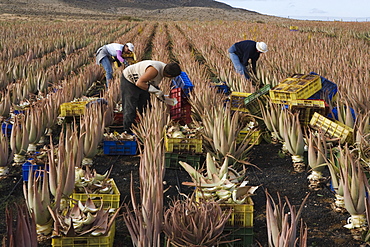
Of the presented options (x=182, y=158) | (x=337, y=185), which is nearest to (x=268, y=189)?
(x=337, y=185)

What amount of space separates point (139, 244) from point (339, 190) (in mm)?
1786

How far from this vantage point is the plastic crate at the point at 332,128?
4418 mm

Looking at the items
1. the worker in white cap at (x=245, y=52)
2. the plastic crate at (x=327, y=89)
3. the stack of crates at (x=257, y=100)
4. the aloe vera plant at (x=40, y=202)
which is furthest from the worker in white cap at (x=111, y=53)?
the aloe vera plant at (x=40, y=202)

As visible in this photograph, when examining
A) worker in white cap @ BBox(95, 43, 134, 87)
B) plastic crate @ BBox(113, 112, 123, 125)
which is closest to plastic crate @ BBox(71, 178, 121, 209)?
plastic crate @ BBox(113, 112, 123, 125)

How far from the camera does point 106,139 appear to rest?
5.04m

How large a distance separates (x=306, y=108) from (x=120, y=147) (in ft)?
6.93

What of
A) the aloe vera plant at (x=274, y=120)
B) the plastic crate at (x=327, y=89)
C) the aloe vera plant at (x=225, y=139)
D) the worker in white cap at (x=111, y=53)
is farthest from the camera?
the worker in white cap at (x=111, y=53)

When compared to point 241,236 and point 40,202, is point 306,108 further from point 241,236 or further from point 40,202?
point 40,202

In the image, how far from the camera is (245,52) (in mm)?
7949

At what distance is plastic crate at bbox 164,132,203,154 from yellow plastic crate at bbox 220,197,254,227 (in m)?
1.51

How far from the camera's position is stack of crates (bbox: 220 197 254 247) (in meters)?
3.00

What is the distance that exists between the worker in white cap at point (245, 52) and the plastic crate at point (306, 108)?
8.53 feet

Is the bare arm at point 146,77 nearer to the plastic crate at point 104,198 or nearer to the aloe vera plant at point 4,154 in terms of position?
the aloe vera plant at point 4,154

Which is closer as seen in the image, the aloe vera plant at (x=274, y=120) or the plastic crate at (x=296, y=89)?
the aloe vera plant at (x=274, y=120)
